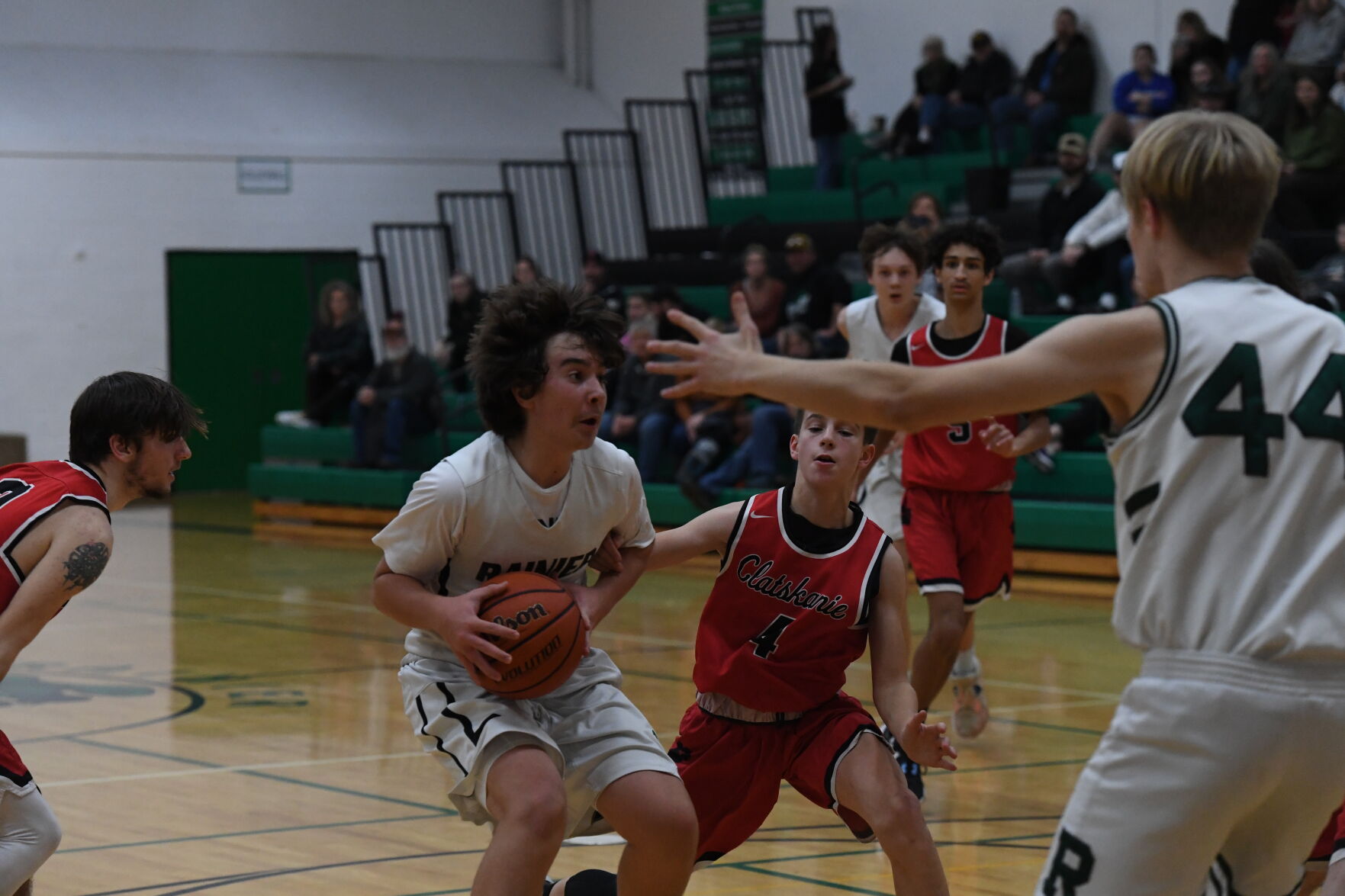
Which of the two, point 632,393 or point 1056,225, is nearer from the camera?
point 1056,225

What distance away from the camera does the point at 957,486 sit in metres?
6.61

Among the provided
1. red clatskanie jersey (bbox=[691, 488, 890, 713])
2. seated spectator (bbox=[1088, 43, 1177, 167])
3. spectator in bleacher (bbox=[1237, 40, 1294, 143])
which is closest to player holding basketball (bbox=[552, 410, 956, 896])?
red clatskanie jersey (bbox=[691, 488, 890, 713])

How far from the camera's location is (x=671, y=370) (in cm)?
276

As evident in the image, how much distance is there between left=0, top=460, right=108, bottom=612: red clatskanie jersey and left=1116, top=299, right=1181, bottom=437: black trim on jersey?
224cm

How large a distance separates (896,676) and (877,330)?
11.1 feet

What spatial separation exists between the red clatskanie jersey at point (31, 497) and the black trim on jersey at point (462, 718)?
0.80 metres

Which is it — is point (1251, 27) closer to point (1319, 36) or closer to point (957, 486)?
point (1319, 36)

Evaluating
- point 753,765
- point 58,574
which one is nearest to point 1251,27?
point 753,765

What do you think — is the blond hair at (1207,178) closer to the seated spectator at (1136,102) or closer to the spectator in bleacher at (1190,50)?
the seated spectator at (1136,102)

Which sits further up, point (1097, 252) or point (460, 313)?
point (1097, 252)

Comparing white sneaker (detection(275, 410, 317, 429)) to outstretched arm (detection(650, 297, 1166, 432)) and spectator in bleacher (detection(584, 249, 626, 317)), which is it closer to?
Answer: spectator in bleacher (detection(584, 249, 626, 317))

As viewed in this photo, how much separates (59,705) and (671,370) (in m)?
6.04

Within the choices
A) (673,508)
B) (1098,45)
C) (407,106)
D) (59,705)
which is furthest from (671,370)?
(407,106)

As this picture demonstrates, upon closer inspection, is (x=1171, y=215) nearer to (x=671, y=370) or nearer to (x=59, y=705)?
(x=671, y=370)
